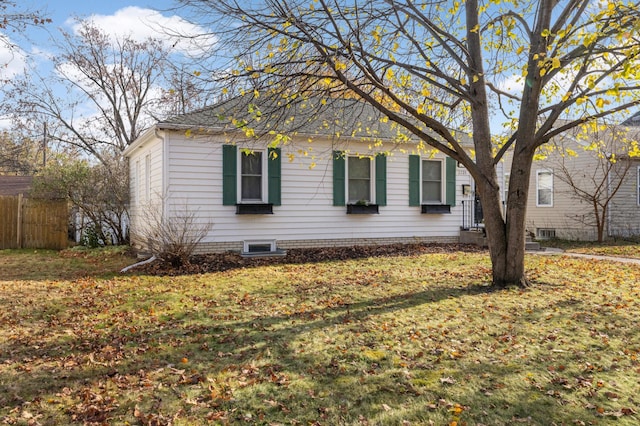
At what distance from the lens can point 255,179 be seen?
10406 millimetres

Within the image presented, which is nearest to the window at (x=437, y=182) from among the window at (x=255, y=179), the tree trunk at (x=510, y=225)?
the window at (x=255, y=179)

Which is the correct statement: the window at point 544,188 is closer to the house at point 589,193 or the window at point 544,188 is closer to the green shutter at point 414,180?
the house at point 589,193

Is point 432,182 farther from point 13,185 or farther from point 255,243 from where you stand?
point 13,185

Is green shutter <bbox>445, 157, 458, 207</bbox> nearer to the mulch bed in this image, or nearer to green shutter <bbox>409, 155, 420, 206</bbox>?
green shutter <bbox>409, 155, 420, 206</bbox>

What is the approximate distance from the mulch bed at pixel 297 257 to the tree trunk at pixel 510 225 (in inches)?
158

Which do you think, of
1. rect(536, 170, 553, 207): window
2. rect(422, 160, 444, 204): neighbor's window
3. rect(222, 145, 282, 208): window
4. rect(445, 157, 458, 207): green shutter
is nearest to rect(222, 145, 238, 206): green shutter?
rect(222, 145, 282, 208): window

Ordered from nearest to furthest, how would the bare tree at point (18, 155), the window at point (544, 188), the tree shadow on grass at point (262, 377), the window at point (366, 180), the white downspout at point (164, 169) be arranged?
1. the tree shadow on grass at point (262, 377)
2. the white downspout at point (164, 169)
3. the window at point (366, 180)
4. the window at point (544, 188)
5. the bare tree at point (18, 155)

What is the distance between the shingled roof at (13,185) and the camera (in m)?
18.9

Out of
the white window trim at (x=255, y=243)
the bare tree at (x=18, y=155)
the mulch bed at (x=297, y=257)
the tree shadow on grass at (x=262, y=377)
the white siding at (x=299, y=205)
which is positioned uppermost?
the bare tree at (x=18, y=155)

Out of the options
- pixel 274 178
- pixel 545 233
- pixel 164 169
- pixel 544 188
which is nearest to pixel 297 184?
pixel 274 178

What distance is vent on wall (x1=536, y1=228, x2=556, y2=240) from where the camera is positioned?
16.5 meters

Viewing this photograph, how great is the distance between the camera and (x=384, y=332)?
445cm

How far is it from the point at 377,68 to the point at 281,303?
4.12 m

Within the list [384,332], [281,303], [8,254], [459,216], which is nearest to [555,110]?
[384,332]
